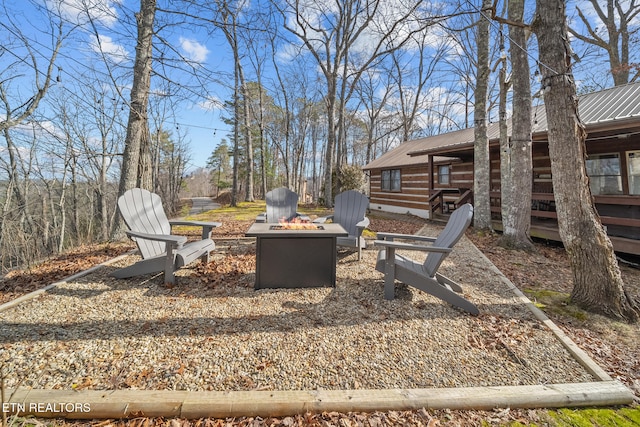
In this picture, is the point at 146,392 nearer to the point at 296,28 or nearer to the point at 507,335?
the point at 507,335

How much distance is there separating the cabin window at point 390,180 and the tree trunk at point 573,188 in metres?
9.89

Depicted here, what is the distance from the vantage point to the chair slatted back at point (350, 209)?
4.53m

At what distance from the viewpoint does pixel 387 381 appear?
166 centimetres

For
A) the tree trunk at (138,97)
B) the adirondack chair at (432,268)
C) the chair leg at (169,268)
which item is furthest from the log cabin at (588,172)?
the tree trunk at (138,97)

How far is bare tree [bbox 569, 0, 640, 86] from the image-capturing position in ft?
35.7

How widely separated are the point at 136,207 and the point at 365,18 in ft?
36.4

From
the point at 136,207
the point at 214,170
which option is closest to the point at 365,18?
the point at 136,207

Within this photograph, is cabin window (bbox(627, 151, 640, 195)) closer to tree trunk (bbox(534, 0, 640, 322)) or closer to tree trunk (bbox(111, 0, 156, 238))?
tree trunk (bbox(534, 0, 640, 322))

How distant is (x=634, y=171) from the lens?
5656 millimetres

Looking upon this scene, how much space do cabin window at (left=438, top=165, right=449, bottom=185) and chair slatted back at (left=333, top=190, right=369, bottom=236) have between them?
7.23m

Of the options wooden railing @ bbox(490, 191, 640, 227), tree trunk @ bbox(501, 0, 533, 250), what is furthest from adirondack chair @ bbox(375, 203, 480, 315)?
wooden railing @ bbox(490, 191, 640, 227)

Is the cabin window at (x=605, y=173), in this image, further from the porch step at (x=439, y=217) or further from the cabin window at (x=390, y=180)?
the cabin window at (x=390, y=180)

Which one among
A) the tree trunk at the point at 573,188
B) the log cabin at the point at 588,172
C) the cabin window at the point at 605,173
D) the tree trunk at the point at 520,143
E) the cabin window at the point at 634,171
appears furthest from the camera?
the cabin window at the point at 605,173

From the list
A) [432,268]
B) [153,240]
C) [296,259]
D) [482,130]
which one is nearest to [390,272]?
[432,268]
